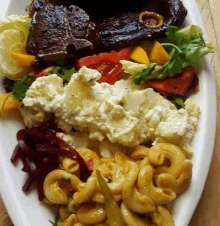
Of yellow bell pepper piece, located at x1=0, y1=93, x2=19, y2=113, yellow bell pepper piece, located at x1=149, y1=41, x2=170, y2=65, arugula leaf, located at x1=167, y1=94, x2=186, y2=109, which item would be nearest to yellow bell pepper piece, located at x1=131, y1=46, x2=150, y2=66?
yellow bell pepper piece, located at x1=149, y1=41, x2=170, y2=65

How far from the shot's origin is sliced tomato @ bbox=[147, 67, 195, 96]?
2.07m

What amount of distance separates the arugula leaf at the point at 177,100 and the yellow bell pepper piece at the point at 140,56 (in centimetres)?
26

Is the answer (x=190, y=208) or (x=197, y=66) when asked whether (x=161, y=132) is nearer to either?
(x=190, y=208)

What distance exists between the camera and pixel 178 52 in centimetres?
212

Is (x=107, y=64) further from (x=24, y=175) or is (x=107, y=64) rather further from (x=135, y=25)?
(x=24, y=175)

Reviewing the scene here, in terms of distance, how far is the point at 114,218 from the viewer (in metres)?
1.53

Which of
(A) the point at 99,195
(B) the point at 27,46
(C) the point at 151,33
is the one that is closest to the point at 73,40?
(B) the point at 27,46

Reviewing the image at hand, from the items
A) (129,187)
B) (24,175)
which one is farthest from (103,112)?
(24,175)

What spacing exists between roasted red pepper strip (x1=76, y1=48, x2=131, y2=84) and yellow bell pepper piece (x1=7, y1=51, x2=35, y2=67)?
0.29m

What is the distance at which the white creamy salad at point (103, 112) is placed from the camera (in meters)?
1.75

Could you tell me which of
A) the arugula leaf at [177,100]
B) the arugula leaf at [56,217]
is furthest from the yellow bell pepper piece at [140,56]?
the arugula leaf at [56,217]

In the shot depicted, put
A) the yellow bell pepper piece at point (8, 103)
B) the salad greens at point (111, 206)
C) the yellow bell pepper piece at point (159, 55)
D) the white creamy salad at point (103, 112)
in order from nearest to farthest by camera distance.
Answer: the salad greens at point (111, 206) < the white creamy salad at point (103, 112) < the yellow bell pepper piece at point (8, 103) < the yellow bell pepper piece at point (159, 55)

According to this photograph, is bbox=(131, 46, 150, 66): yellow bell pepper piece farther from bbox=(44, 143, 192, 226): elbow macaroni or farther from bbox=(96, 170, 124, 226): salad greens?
bbox=(96, 170, 124, 226): salad greens

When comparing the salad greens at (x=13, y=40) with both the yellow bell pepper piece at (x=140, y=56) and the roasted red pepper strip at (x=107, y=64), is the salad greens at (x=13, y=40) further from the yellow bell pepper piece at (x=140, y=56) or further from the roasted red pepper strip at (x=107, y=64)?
the yellow bell pepper piece at (x=140, y=56)
